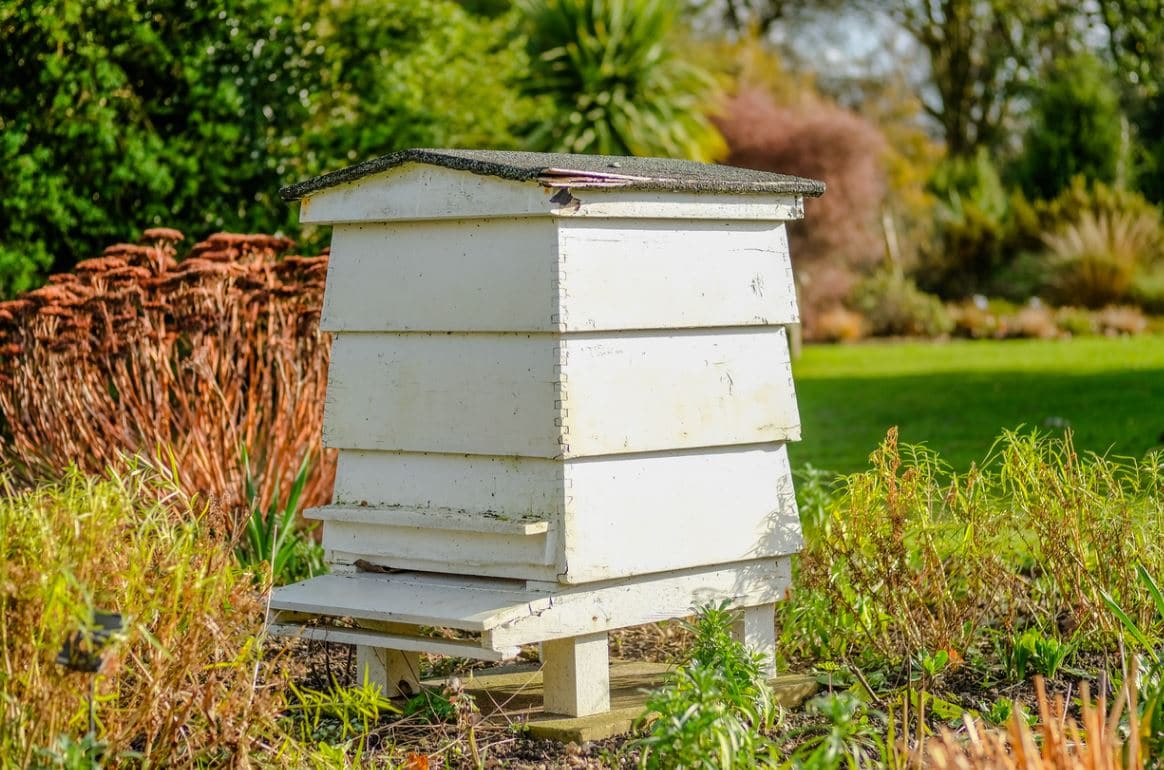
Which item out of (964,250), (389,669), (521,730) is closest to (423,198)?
(389,669)

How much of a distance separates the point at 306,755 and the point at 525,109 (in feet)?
34.1

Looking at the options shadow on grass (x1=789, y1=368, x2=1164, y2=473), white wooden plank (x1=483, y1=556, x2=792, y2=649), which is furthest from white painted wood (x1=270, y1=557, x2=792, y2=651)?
shadow on grass (x1=789, y1=368, x2=1164, y2=473)

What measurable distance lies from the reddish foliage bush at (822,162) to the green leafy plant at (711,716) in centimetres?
1693

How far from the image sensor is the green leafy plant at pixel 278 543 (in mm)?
4125

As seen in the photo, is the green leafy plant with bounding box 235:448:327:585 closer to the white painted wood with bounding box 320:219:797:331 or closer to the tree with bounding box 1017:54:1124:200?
the white painted wood with bounding box 320:219:797:331

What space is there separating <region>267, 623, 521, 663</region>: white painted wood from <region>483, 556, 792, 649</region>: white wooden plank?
4 cm

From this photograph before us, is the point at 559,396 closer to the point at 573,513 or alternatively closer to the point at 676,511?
the point at 573,513

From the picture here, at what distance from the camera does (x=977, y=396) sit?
10.2 m

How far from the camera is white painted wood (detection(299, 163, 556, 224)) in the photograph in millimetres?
3102

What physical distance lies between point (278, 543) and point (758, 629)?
1743 millimetres

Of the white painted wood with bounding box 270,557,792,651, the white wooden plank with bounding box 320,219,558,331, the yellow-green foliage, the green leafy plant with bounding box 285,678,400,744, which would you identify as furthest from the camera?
the white wooden plank with bounding box 320,219,558,331

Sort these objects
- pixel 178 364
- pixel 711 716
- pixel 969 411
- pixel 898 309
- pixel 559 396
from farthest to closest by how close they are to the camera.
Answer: pixel 898 309 → pixel 969 411 → pixel 178 364 → pixel 559 396 → pixel 711 716

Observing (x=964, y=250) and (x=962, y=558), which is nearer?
(x=962, y=558)

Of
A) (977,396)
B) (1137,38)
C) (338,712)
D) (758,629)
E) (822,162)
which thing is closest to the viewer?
(338,712)
